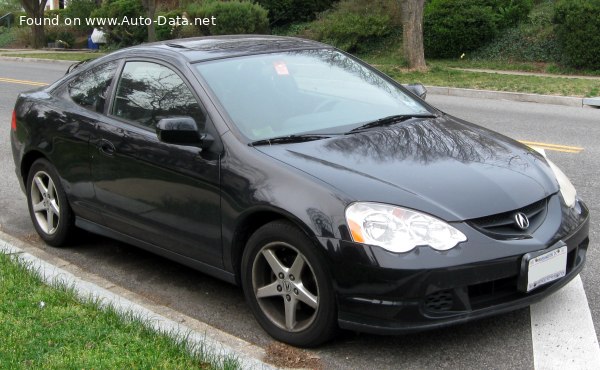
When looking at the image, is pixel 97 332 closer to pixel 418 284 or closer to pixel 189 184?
pixel 189 184

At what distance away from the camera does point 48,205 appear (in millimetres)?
5797

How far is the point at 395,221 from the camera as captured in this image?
3609 mm

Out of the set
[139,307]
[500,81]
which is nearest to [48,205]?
[139,307]

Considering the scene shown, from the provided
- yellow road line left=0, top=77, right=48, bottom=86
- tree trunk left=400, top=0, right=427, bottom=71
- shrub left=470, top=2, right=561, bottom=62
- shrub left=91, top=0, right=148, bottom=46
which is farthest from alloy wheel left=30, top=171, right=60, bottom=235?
shrub left=91, top=0, right=148, bottom=46

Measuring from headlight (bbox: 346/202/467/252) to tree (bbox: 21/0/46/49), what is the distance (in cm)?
3497

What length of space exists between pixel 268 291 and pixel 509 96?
39.0 feet

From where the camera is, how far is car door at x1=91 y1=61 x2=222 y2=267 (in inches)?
171

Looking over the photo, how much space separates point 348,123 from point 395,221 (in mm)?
1185

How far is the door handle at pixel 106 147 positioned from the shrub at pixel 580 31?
15.4m

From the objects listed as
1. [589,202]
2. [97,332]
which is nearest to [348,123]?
[97,332]

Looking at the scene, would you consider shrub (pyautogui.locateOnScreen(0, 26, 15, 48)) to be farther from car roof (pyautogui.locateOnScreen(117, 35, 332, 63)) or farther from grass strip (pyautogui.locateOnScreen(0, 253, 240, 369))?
grass strip (pyautogui.locateOnScreen(0, 253, 240, 369))

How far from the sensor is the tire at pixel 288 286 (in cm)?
373

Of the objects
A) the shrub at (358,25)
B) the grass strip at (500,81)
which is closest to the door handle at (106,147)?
the grass strip at (500,81)

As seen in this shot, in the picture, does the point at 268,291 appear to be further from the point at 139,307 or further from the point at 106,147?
the point at 106,147
